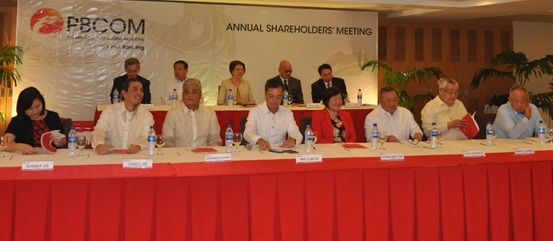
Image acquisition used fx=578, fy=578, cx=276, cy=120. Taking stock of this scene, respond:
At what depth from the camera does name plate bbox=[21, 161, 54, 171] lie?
2953 millimetres

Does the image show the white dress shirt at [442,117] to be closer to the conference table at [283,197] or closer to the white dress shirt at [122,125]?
the conference table at [283,197]

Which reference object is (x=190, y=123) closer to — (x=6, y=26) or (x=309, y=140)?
(x=309, y=140)

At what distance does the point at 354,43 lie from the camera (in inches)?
374

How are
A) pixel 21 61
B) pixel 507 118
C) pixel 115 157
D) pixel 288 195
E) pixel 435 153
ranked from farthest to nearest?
pixel 21 61
pixel 507 118
pixel 435 153
pixel 115 157
pixel 288 195

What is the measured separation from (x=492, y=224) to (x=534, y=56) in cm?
852

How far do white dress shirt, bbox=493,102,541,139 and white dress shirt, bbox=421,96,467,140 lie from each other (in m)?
0.33

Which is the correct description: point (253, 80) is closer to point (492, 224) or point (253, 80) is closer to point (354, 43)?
point (354, 43)

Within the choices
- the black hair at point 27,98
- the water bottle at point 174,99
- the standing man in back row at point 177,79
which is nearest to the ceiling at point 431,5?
the standing man in back row at point 177,79

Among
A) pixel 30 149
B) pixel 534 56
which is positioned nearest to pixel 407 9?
pixel 534 56

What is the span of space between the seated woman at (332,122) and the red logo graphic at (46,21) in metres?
→ 5.02

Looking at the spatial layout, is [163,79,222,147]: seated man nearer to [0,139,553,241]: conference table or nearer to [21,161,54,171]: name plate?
[0,139,553,241]: conference table

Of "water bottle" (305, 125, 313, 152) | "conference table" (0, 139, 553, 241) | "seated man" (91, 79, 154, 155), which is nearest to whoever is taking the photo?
"conference table" (0, 139, 553, 241)

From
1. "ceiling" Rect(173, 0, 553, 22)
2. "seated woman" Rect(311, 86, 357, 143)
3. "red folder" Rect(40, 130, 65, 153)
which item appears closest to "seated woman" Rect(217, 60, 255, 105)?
"ceiling" Rect(173, 0, 553, 22)

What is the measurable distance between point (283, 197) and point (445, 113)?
2506 mm
